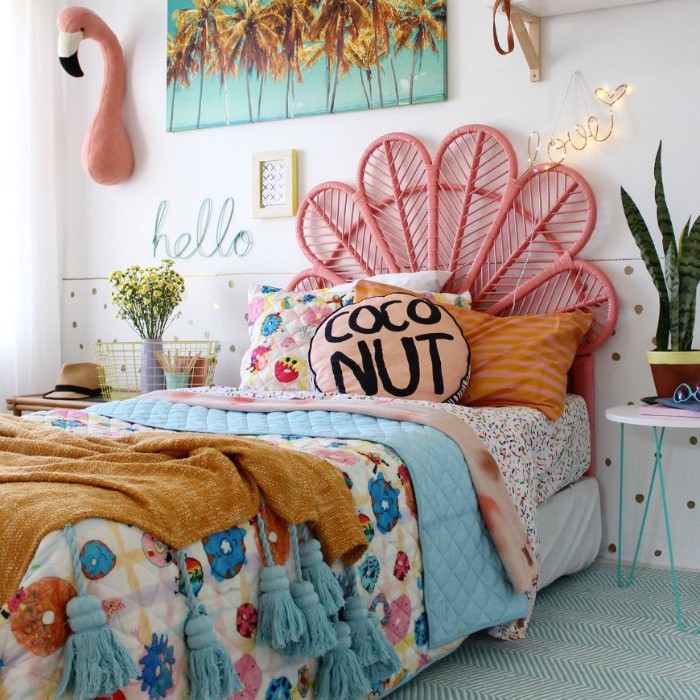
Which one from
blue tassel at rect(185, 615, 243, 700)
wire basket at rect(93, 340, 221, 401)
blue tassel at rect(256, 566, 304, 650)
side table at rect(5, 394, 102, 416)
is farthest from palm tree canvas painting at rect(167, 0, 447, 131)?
blue tassel at rect(185, 615, 243, 700)

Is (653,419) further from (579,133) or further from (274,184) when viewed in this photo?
(274,184)

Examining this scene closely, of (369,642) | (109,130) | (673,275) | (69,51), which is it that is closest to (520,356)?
(673,275)

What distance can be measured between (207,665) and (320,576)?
0.28 m

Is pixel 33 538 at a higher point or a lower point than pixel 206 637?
higher

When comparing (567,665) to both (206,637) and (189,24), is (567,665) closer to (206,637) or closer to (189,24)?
(206,637)

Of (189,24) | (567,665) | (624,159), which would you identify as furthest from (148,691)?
(189,24)

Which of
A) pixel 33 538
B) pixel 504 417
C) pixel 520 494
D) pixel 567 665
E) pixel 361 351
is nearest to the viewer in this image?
pixel 33 538

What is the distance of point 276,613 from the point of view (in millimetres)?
1415

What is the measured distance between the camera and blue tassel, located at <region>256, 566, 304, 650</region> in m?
1.41

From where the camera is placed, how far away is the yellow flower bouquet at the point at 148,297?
3.31 m

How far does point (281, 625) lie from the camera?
141 cm

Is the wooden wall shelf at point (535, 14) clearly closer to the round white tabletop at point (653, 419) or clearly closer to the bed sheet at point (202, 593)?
the round white tabletop at point (653, 419)

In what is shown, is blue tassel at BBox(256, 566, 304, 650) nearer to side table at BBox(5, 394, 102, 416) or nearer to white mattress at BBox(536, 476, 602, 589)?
white mattress at BBox(536, 476, 602, 589)

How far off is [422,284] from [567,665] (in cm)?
128
